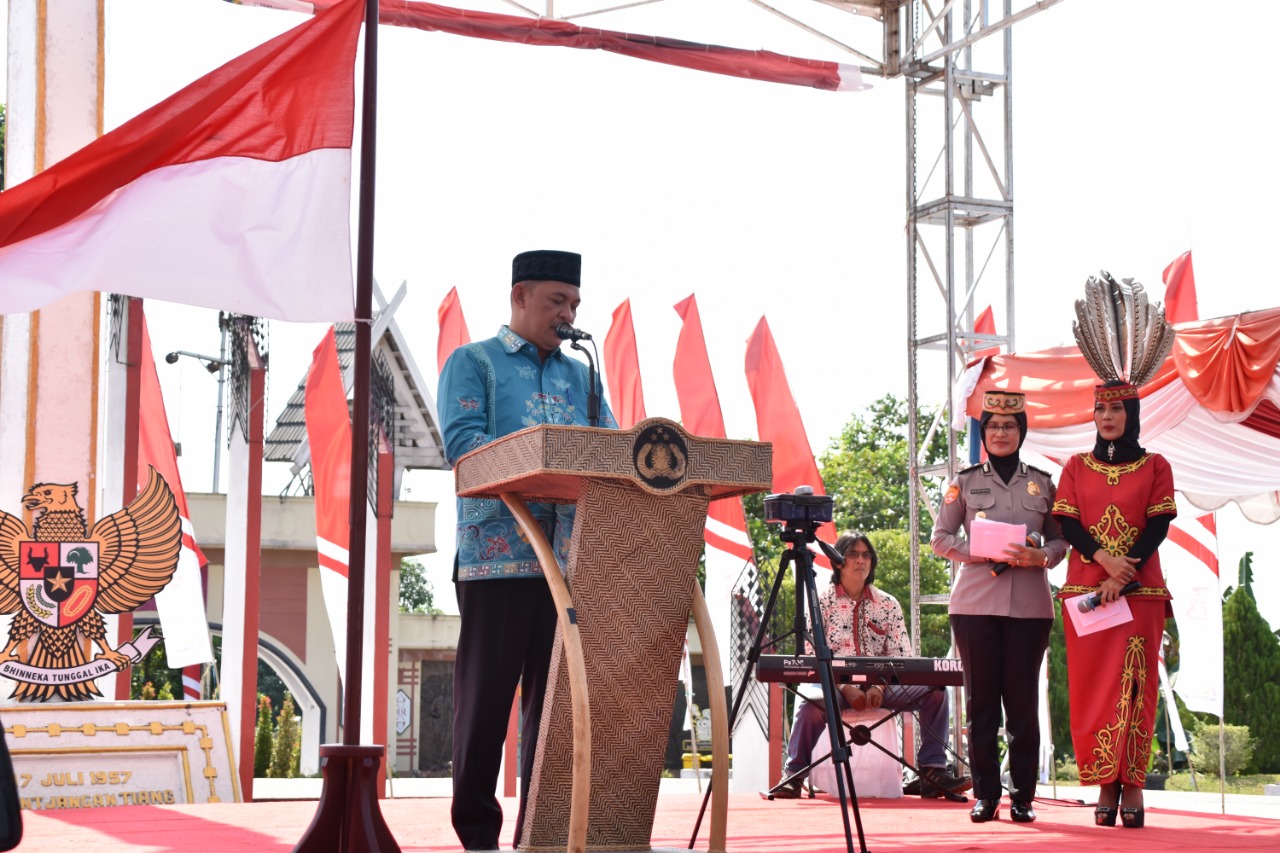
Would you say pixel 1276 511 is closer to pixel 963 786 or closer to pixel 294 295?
pixel 963 786

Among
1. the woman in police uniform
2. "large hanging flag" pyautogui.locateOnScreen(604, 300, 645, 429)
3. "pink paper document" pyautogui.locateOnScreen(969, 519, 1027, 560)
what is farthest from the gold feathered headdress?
"large hanging flag" pyautogui.locateOnScreen(604, 300, 645, 429)

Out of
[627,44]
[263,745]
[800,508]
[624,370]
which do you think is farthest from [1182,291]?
[263,745]

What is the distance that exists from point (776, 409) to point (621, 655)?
8.59 meters

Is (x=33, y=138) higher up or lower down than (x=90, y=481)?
higher up

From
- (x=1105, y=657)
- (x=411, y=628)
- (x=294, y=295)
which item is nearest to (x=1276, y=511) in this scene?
(x=1105, y=657)

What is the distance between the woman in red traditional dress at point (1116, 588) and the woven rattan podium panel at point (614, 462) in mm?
2099

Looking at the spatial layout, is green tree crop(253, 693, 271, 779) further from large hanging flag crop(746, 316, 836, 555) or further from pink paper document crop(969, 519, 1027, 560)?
pink paper document crop(969, 519, 1027, 560)

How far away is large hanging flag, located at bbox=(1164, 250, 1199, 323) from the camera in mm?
8773

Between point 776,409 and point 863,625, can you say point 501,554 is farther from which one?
point 776,409

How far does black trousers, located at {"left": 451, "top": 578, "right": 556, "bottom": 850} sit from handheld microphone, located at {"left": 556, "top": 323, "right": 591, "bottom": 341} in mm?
643

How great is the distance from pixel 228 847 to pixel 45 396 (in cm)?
391

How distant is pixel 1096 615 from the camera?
510 cm

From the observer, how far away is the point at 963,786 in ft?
23.7

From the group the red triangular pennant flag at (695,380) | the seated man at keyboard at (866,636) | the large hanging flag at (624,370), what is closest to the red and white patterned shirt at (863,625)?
the seated man at keyboard at (866,636)
